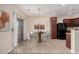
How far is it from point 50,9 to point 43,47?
43.5 inches

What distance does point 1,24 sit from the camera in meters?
3.41

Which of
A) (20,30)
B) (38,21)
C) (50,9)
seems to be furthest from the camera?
(20,30)

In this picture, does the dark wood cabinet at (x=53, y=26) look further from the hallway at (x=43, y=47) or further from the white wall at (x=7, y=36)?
the white wall at (x=7, y=36)

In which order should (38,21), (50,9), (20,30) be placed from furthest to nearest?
(20,30) < (38,21) < (50,9)

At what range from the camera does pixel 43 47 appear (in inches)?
142

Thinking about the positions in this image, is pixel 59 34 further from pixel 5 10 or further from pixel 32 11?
pixel 5 10

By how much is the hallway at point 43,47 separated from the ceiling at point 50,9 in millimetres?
794

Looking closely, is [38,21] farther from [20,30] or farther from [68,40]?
[68,40]

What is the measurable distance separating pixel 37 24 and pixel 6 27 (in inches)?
35.2

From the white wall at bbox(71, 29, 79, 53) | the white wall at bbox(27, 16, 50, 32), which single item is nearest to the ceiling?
the white wall at bbox(27, 16, 50, 32)

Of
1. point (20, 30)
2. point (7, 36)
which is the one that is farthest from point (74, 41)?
point (7, 36)

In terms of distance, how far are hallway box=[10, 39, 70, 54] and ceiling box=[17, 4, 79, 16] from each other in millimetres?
794

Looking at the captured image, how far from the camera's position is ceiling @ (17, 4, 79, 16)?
327 centimetres

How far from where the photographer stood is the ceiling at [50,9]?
327cm
